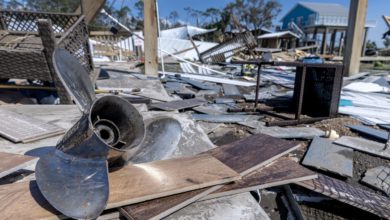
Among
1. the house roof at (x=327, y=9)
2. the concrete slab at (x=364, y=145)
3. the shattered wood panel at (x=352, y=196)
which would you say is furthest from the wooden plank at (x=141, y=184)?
the house roof at (x=327, y=9)

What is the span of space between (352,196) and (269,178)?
0.73 metres

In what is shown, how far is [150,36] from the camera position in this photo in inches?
269

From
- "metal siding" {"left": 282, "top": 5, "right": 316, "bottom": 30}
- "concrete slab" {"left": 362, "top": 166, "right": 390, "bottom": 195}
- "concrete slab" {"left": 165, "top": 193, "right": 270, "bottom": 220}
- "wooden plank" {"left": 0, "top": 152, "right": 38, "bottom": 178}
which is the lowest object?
"concrete slab" {"left": 362, "top": 166, "right": 390, "bottom": 195}

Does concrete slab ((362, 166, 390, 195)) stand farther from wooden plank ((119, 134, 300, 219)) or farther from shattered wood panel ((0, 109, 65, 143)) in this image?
shattered wood panel ((0, 109, 65, 143))

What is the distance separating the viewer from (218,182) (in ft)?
5.15

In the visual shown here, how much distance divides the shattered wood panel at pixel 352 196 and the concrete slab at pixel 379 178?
0.26 metres

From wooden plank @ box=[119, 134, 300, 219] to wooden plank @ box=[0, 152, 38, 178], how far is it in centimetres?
80

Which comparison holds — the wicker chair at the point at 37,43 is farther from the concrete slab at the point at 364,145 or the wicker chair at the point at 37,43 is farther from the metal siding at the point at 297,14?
the metal siding at the point at 297,14

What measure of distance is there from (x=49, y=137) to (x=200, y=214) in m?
1.71

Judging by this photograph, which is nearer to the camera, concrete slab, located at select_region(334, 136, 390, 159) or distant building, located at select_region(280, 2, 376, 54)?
concrete slab, located at select_region(334, 136, 390, 159)

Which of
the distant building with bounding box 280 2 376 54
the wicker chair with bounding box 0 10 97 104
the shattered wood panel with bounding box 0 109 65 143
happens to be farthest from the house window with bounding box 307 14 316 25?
the shattered wood panel with bounding box 0 109 65 143

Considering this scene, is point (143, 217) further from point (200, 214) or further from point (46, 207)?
point (46, 207)

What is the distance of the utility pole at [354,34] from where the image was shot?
818cm

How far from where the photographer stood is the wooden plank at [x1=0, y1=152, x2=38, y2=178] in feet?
5.22
